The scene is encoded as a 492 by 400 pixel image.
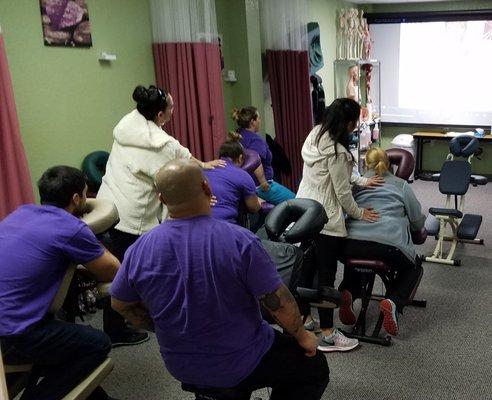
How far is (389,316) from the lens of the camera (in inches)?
95.7

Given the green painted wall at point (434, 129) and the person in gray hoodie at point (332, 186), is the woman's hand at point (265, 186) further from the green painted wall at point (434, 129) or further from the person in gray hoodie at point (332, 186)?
the green painted wall at point (434, 129)

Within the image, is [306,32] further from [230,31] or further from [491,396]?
[491,396]

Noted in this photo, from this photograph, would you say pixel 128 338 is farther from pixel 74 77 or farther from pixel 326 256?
pixel 74 77

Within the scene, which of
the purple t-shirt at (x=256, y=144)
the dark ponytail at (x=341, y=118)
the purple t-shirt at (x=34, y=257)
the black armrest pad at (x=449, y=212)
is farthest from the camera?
the purple t-shirt at (x=256, y=144)

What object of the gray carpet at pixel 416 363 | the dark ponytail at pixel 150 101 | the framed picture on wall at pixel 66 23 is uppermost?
the framed picture on wall at pixel 66 23

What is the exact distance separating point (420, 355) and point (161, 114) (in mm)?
1802

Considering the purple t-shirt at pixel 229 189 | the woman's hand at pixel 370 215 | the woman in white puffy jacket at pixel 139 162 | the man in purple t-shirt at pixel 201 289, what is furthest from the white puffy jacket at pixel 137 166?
the man in purple t-shirt at pixel 201 289

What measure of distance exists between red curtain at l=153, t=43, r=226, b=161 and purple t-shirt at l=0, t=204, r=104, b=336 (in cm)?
197

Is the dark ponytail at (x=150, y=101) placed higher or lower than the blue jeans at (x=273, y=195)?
higher

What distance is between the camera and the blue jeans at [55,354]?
1668 millimetres

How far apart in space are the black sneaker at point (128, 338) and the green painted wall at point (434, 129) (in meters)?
5.34

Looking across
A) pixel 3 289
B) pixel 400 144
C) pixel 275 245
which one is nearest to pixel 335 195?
pixel 275 245

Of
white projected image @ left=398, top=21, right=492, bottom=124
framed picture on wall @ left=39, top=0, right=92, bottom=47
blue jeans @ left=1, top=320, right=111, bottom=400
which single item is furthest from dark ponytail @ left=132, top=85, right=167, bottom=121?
white projected image @ left=398, top=21, right=492, bottom=124

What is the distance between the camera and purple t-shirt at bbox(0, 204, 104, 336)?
1.63 metres
